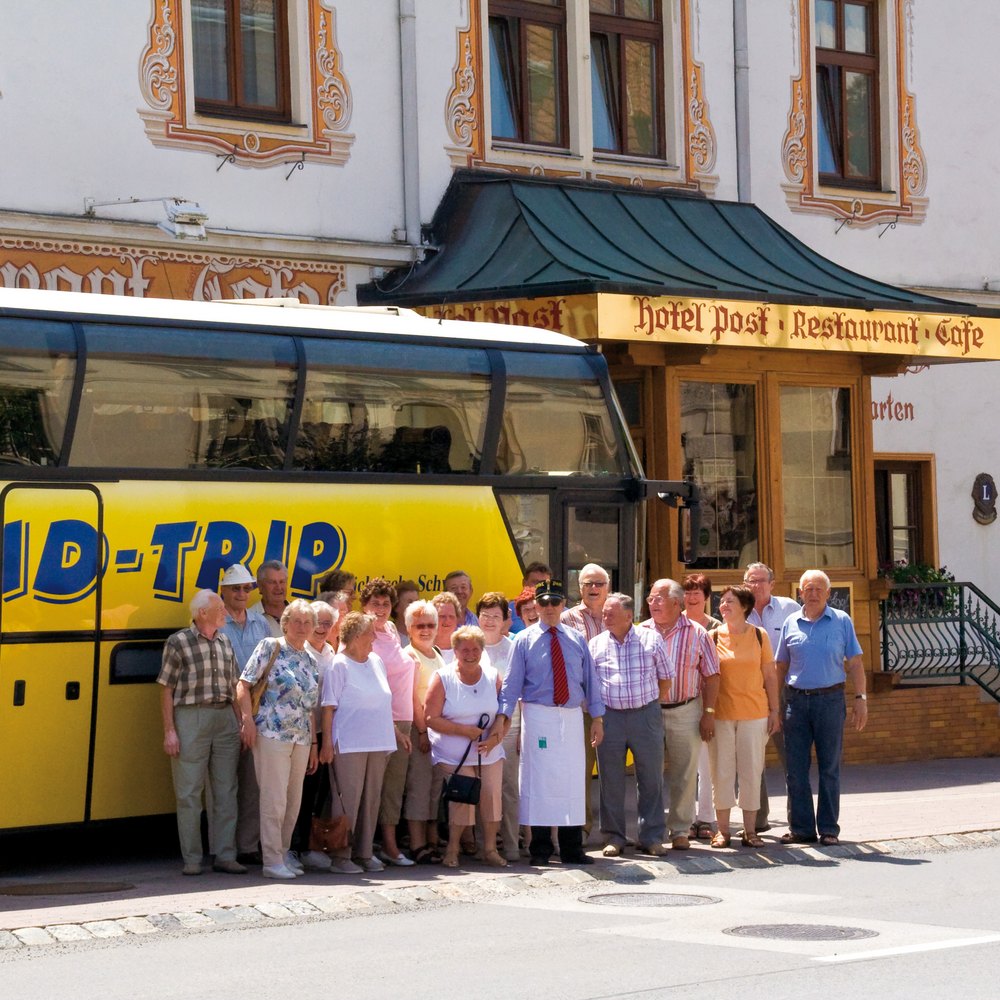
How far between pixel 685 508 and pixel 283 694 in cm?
466

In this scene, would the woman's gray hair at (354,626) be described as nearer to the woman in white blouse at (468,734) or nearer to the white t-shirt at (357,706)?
the white t-shirt at (357,706)

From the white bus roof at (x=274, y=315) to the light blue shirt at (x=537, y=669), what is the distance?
274 centimetres

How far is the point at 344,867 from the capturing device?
1257 centimetres

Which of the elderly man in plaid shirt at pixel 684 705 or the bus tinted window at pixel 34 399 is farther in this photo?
the elderly man in plaid shirt at pixel 684 705

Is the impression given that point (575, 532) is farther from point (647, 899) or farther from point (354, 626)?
point (647, 899)

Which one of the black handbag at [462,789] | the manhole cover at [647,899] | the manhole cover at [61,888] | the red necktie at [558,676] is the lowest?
the manhole cover at [647,899]

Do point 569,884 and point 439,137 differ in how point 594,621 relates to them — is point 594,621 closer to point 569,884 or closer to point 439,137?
point 569,884

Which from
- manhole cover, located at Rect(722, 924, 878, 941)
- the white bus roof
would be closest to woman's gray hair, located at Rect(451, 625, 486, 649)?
the white bus roof

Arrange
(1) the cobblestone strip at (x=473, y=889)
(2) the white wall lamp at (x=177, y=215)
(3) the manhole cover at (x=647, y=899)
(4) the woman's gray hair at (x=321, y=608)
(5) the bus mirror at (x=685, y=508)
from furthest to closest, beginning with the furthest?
(2) the white wall lamp at (x=177, y=215)
(5) the bus mirror at (x=685, y=508)
(4) the woman's gray hair at (x=321, y=608)
(3) the manhole cover at (x=647, y=899)
(1) the cobblestone strip at (x=473, y=889)

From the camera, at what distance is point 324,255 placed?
1961cm

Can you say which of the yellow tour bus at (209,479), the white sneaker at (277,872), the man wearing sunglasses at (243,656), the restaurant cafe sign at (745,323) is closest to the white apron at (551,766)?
the white sneaker at (277,872)

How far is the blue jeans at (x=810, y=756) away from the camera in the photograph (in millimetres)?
13867

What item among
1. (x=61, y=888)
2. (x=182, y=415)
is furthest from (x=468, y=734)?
(x=182, y=415)

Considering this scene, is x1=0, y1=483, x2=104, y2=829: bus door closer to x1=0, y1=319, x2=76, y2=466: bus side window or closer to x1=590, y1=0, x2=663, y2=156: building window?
x1=0, y1=319, x2=76, y2=466: bus side window
